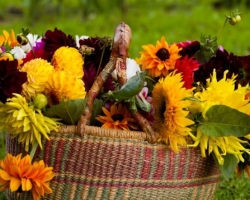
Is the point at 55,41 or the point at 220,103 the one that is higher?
the point at 55,41

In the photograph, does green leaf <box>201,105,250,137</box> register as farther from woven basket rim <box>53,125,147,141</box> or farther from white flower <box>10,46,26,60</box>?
white flower <box>10,46,26,60</box>

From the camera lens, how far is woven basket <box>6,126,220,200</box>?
5.51 feet

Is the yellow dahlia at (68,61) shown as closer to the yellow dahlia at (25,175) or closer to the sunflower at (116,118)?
the sunflower at (116,118)

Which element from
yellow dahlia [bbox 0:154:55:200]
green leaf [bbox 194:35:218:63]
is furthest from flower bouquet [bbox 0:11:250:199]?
green leaf [bbox 194:35:218:63]

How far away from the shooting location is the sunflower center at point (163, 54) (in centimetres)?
188

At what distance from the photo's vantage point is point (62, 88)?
67.2 inches

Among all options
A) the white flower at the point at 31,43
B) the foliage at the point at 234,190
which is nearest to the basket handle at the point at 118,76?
the white flower at the point at 31,43

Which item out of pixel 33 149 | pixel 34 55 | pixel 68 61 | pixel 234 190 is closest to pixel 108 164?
pixel 33 149

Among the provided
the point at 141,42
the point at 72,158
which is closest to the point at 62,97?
the point at 72,158

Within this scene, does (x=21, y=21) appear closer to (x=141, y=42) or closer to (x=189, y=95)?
(x=141, y=42)

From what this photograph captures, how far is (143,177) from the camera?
5.64 ft

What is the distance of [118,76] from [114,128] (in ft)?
0.42

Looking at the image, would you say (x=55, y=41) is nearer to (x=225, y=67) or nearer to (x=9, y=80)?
(x=9, y=80)

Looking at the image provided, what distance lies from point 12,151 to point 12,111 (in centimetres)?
23
